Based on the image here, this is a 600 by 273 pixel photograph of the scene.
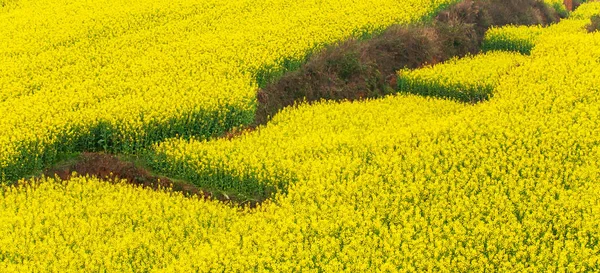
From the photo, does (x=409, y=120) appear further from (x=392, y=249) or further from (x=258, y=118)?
(x=392, y=249)

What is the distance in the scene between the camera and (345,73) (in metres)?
16.4

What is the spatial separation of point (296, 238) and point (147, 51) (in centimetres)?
894

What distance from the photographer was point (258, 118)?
14.0m

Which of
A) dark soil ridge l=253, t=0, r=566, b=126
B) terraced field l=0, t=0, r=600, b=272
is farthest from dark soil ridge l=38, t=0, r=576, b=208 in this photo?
terraced field l=0, t=0, r=600, b=272

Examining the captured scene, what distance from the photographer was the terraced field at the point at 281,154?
821 cm

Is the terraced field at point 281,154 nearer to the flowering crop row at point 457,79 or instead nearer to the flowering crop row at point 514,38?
the flowering crop row at point 457,79

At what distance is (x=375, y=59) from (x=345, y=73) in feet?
4.01

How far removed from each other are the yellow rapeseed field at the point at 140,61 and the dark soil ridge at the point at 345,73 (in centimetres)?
39

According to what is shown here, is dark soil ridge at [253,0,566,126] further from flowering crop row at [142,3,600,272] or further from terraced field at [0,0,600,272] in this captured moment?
flowering crop row at [142,3,600,272]

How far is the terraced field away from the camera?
323 inches

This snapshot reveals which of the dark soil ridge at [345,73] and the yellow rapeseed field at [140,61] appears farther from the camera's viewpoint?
the yellow rapeseed field at [140,61]

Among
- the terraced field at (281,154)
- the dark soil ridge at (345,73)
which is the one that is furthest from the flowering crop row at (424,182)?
the dark soil ridge at (345,73)

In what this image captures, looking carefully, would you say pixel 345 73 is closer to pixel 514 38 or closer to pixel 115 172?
pixel 115 172

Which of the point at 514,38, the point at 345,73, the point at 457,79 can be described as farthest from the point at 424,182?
the point at 514,38
